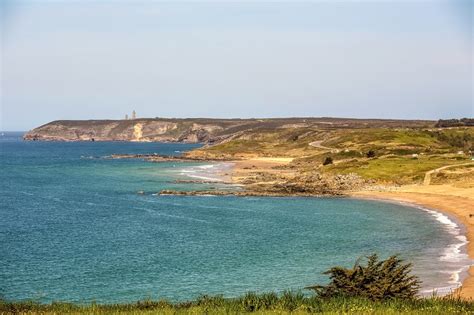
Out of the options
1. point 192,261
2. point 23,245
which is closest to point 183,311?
point 192,261

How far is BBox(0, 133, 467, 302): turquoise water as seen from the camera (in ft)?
137

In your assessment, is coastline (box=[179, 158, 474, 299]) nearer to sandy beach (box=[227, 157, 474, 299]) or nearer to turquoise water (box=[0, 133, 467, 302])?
sandy beach (box=[227, 157, 474, 299])

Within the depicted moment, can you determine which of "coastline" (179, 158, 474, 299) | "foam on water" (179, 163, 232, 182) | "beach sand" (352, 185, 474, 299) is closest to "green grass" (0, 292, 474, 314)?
"coastline" (179, 158, 474, 299)

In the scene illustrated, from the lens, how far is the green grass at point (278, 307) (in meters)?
24.4

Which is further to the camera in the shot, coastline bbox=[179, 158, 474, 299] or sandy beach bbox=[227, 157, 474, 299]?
sandy beach bbox=[227, 157, 474, 299]

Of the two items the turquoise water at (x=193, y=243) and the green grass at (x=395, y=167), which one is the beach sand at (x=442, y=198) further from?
the green grass at (x=395, y=167)

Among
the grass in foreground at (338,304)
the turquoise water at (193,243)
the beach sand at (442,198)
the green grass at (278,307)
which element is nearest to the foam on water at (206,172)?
the turquoise water at (193,243)

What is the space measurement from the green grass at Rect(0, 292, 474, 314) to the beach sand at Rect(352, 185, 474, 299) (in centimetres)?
2980

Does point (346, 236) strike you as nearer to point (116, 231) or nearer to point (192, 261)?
point (192, 261)

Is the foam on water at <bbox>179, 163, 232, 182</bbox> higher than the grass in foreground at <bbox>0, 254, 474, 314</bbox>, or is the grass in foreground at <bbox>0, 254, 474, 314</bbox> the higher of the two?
the grass in foreground at <bbox>0, 254, 474, 314</bbox>

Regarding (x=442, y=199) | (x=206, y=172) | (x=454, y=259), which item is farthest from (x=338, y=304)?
(x=206, y=172)

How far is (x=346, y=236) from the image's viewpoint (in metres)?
59.4

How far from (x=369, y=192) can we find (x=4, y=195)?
193 feet

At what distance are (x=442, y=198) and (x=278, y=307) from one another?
204 ft
